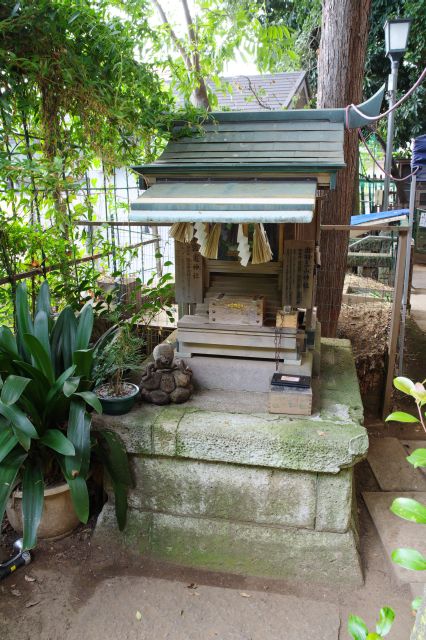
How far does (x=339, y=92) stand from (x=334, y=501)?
12.9 feet

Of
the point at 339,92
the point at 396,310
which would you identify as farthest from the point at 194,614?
the point at 339,92

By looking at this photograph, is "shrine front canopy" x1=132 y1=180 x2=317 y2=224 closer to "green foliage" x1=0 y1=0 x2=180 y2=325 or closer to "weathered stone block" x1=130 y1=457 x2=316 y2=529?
"green foliage" x1=0 y1=0 x2=180 y2=325

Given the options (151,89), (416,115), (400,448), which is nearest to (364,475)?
(400,448)

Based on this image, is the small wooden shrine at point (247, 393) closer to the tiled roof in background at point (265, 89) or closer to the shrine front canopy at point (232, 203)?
the shrine front canopy at point (232, 203)

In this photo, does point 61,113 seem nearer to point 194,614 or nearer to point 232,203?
point 232,203

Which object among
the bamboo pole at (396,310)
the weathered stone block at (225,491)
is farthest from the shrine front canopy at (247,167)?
the weathered stone block at (225,491)

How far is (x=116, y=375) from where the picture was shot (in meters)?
3.03

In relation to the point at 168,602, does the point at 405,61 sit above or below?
above

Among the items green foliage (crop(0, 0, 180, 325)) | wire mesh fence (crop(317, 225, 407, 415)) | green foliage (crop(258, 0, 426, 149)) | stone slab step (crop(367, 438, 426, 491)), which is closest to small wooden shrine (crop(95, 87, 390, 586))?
green foliage (crop(0, 0, 180, 325))

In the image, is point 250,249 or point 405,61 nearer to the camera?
point 250,249

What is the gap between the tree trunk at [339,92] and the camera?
4695 millimetres

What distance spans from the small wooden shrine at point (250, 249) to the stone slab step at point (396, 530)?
97 centimetres

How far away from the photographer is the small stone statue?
3.05m

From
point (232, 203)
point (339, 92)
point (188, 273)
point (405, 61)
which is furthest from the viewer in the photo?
point (405, 61)
